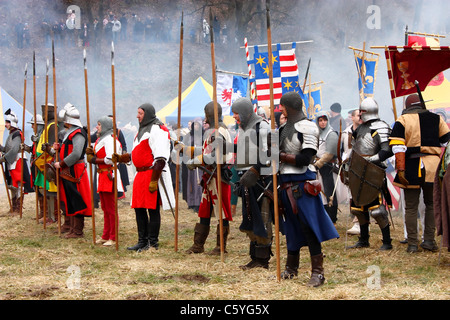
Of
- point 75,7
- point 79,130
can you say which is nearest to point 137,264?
point 79,130

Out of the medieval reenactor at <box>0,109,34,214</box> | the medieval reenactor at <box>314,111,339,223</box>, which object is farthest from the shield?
the medieval reenactor at <box>0,109,34,214</box>

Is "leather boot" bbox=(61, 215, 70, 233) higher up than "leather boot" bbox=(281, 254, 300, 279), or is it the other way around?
"leather boot" bbox=(281, 254, 300, 279)

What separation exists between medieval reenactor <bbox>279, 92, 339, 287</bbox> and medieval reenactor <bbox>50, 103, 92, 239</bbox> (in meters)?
4.10

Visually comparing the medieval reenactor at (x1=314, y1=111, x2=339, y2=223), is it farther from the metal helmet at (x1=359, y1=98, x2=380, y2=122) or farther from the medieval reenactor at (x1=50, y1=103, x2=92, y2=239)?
the medieval reenactor at (x1=50, y1=103, x2=92, y2=239)

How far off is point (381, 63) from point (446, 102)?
16354 mm

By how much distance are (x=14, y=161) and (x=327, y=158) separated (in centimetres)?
607

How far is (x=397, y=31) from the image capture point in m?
27.8

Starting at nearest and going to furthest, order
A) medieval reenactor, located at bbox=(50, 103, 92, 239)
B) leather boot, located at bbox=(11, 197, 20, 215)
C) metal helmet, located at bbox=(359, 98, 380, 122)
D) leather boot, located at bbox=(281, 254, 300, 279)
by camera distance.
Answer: leather boot, located at bbox=(281, 254, 300, 279), metal helmet, located at bbox=(359, 98, 380, 122), medieval reenactor, located at bbox=(50, 103, 92, 239), leather boot, located at bbox=(11, 197, 20, 215)

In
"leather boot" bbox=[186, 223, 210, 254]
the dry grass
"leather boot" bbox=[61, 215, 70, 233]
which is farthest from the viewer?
"leather boot" bbox=[61, 215, 70, 233]

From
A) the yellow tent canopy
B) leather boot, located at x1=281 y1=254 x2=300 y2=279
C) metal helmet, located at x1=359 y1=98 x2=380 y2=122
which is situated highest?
the yellow tent canopy

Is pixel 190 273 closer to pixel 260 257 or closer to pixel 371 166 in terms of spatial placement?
pixel 260 257

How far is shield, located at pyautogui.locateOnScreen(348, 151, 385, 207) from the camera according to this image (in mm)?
7020

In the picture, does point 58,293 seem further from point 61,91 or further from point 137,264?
point 61,91

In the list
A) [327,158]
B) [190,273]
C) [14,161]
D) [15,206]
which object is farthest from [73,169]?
[327,158]
